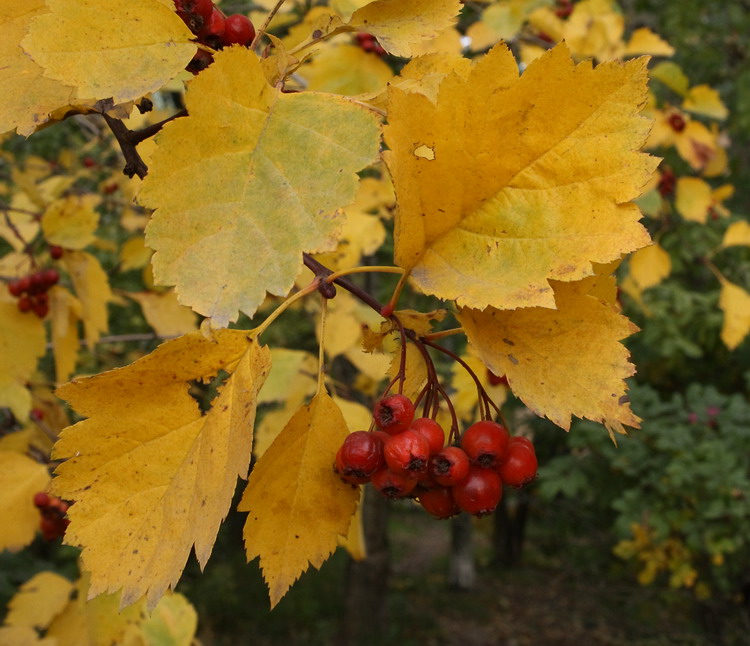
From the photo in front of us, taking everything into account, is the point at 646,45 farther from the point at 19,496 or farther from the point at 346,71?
the point at 19,496

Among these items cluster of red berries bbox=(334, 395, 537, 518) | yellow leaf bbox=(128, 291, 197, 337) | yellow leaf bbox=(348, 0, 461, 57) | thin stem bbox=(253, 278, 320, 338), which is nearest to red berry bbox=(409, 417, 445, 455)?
cluster of red berries bbox=(334, 395, 537, 518)

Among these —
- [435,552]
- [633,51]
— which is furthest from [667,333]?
[435,552]

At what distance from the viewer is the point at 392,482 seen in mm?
807

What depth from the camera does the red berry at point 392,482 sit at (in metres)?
0.80

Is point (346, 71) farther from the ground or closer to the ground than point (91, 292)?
farther from the ground

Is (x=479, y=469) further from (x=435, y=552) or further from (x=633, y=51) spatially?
(x=435, y=552)

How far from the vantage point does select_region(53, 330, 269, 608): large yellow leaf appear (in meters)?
0.71

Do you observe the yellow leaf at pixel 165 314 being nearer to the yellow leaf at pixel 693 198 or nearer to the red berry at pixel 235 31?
the red berry at pixel 235 31

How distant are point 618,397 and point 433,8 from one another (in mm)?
539

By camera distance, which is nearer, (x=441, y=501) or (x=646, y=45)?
(x=441, y=501)

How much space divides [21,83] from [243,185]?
325 millimetres

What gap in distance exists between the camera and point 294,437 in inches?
33.6

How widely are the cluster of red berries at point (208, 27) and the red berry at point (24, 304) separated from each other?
116cm

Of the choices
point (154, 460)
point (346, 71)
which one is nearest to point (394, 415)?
point (154, 460)
